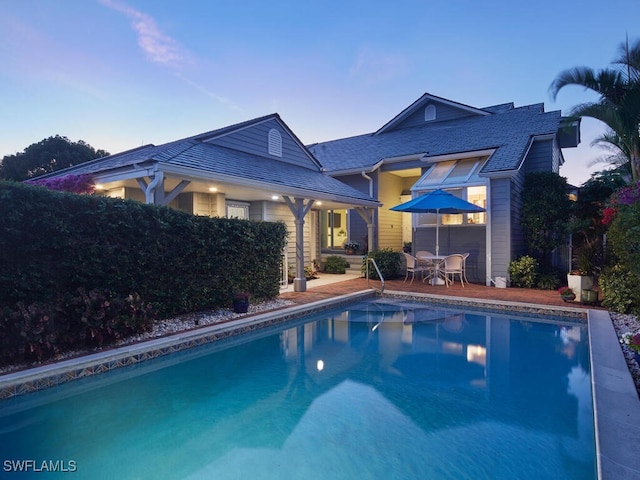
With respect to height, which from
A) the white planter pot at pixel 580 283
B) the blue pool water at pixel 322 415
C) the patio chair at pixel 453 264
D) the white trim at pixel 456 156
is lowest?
the blue pool water at pixel 322 415

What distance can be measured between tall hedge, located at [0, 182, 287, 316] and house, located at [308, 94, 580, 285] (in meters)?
7.36

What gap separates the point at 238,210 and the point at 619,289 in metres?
10.6

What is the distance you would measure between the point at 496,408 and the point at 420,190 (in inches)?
384

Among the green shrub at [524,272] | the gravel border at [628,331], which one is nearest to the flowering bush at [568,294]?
the gravel border at [628,331]

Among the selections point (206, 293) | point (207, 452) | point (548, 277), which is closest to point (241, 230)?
point (206, 293)

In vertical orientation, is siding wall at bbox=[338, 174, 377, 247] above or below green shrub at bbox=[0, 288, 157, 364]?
above

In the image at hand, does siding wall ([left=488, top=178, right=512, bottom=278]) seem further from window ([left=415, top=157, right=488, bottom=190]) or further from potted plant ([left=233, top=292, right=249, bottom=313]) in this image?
potted plant ([left=233, top=292, right=249, bottom=313])

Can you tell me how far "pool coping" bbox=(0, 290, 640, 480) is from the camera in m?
2.79

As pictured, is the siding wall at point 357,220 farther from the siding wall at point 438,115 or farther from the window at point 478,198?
the window at point 478,198

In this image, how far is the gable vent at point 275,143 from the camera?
494 inches

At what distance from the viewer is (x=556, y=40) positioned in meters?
12.3

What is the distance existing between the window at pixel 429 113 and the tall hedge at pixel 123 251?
39.2 feet

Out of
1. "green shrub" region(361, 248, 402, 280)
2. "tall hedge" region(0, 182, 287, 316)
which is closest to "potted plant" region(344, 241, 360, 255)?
"green shrub" region(361, 248, 402, 280)

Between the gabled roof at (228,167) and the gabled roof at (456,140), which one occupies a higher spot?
the gabled roof at (456,140)
